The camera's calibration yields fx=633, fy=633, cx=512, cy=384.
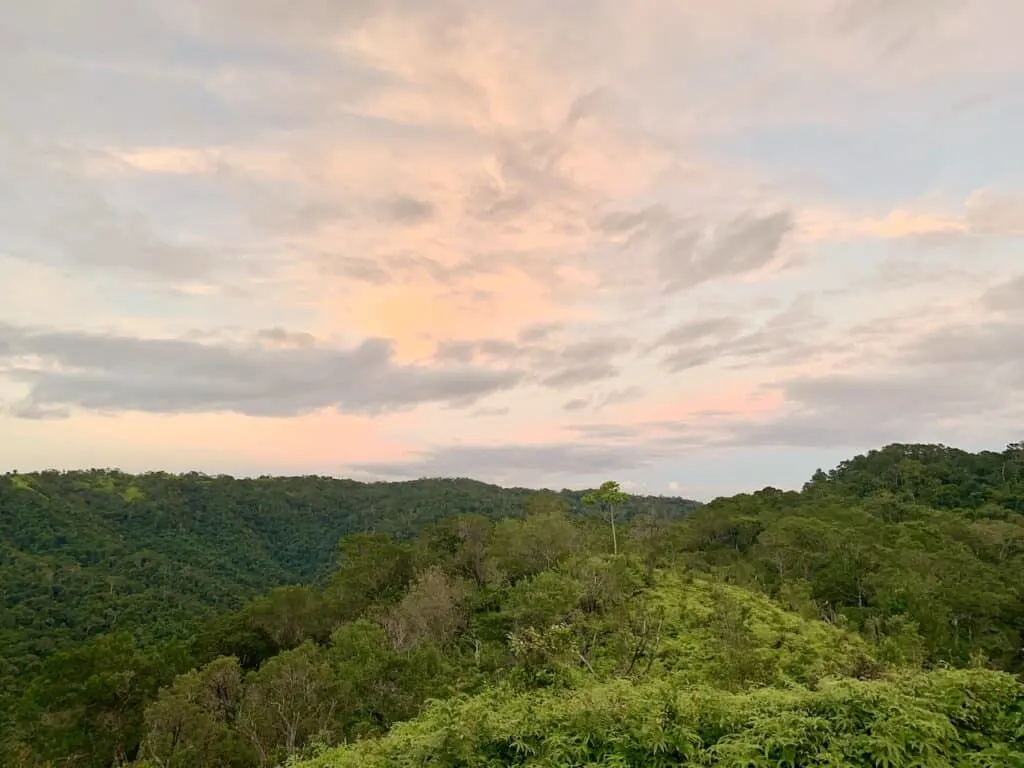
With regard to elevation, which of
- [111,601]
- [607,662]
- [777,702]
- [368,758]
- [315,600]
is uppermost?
A: [777,702]

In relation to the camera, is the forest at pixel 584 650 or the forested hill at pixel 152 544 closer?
the forest at pixel 584 650

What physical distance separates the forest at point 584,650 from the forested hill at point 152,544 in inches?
54.4

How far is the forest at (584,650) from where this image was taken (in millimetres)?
7734

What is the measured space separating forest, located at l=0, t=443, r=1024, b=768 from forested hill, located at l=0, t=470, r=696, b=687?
1381 millimetres

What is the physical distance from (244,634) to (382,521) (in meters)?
122

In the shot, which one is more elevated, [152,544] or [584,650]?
[584,650]

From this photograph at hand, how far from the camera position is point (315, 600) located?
5619 centimetres

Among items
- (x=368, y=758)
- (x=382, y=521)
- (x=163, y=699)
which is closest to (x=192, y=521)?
(x=382, y=521)

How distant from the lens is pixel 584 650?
20719 millimetres

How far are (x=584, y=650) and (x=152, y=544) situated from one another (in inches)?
5759

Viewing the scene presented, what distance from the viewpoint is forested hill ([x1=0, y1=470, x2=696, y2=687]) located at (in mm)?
86438

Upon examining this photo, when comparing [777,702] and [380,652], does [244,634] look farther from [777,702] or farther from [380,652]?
[777,702]

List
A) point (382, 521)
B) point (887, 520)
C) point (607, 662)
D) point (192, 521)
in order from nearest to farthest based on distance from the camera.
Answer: point (607, 662) → point (887, 520) → point (192, 521) → point (382, 521)

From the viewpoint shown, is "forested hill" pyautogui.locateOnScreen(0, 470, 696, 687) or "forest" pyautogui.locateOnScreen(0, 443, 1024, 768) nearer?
"forest" pyautogui.locateOnScreen(0, 443, 1024, 768)
